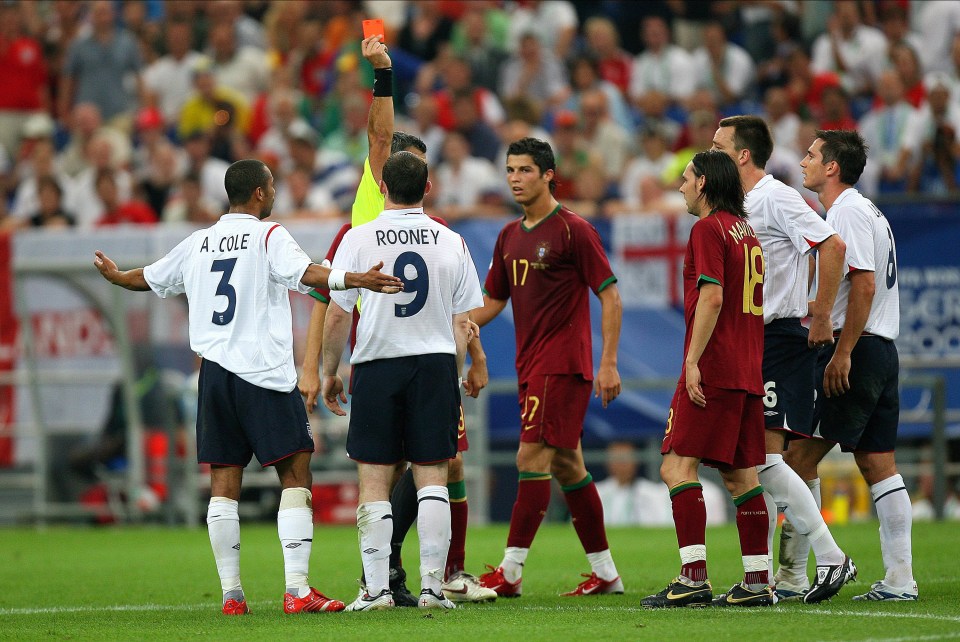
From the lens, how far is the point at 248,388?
727cm

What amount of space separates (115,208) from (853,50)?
913 centimetres

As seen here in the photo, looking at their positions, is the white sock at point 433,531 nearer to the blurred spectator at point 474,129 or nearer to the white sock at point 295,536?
the white sock at point 295,536

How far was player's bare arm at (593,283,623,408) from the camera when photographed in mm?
7953

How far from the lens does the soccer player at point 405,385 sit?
285 inches

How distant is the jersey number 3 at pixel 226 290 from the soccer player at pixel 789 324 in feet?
8.86

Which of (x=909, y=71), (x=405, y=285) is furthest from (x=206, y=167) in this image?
(x=405, y=285)

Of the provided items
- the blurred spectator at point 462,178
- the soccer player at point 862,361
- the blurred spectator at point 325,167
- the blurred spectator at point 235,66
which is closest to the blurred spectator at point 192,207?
the blurred spectator at point 325,167

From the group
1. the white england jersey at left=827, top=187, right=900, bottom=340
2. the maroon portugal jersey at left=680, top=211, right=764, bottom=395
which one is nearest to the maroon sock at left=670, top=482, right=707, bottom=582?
the maroon portugal jersey at left=680, top=211, right=764, bottom=395

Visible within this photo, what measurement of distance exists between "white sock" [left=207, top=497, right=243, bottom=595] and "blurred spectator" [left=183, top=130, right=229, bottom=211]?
435 inches

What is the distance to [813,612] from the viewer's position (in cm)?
691

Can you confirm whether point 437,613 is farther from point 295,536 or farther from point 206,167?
point 206,167

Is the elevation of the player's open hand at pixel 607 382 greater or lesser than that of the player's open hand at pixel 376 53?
lesser

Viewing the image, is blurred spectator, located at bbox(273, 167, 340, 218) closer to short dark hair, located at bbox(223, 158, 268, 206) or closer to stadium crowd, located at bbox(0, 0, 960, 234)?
stadium crowd, located at bbox(0, 0, 960, 234)

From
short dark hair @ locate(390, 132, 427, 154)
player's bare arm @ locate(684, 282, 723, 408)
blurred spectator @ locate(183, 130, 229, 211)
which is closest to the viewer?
player's bare arm @ locate(684, 282, 723, 408)
